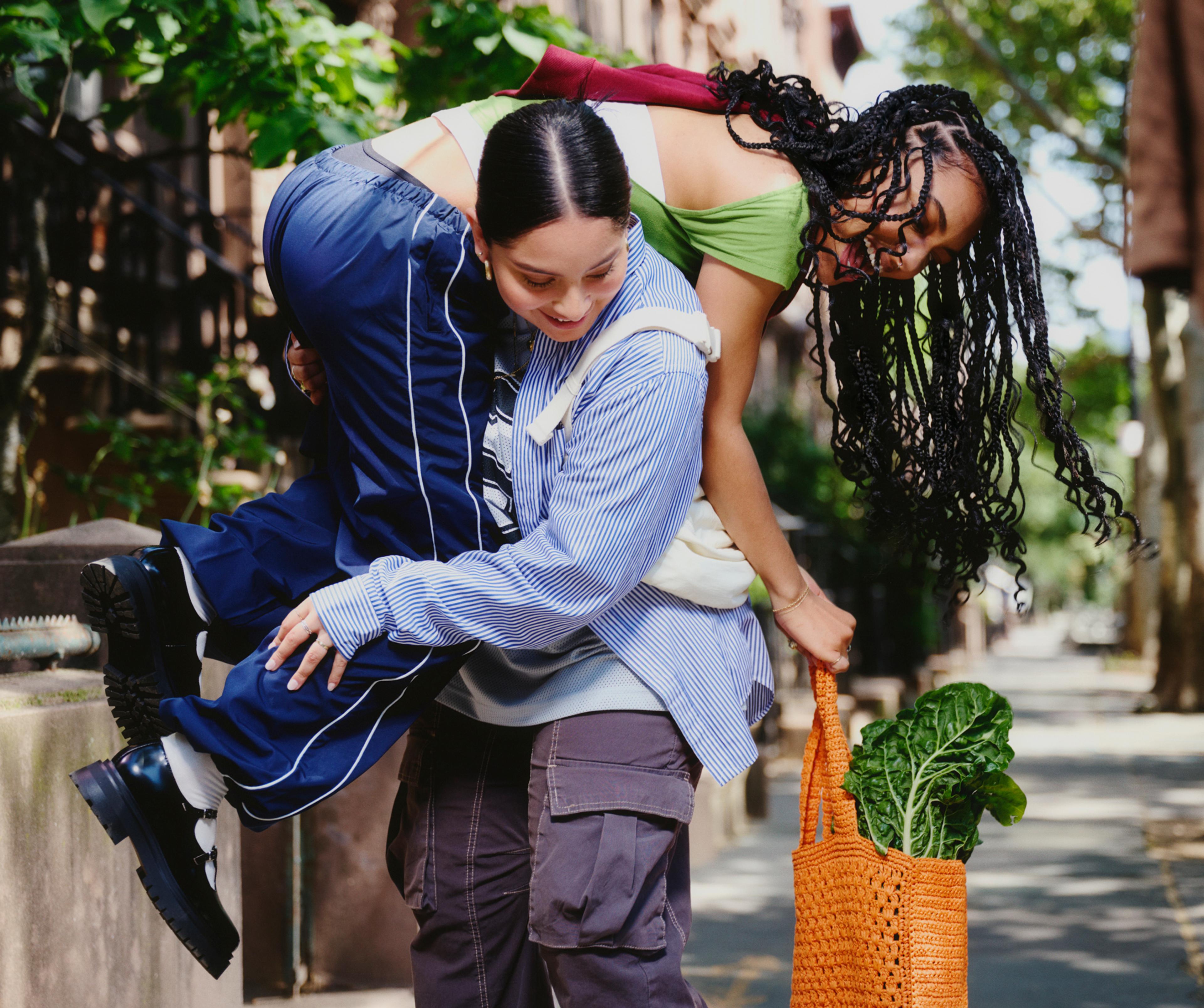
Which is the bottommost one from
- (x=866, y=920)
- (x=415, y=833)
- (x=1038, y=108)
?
(x=866, y=920)

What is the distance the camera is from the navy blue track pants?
1.95m

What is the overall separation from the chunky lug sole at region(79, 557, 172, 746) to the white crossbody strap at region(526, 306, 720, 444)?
2.19 ft

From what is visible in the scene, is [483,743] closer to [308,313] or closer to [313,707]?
[313,707]

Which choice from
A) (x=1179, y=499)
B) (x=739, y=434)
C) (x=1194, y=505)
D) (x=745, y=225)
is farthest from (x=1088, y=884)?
(x=1179, y=499)

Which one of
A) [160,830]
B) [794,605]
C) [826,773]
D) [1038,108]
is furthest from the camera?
[1038,108]

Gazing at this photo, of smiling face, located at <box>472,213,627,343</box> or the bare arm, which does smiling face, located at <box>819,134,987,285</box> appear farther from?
smiling face, located at <box>472,213,627,343</box>

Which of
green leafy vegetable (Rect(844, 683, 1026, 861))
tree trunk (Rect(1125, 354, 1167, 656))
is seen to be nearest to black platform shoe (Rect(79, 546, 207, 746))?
green leafy vegetable (Rect(844, 683, 1026, 861))

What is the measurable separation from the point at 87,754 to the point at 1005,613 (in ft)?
212

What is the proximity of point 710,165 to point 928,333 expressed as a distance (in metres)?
0.64

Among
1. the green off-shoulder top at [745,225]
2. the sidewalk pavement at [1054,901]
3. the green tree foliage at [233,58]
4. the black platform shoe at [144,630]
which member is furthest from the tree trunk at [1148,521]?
the black platform shoe at [144,630]

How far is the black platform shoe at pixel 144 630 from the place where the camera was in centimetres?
200

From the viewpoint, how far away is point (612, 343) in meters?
1.98

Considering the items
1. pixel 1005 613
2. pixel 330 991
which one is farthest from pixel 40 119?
pixel 1005 613

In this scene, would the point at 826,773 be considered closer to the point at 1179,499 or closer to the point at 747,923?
the point at 747,923
